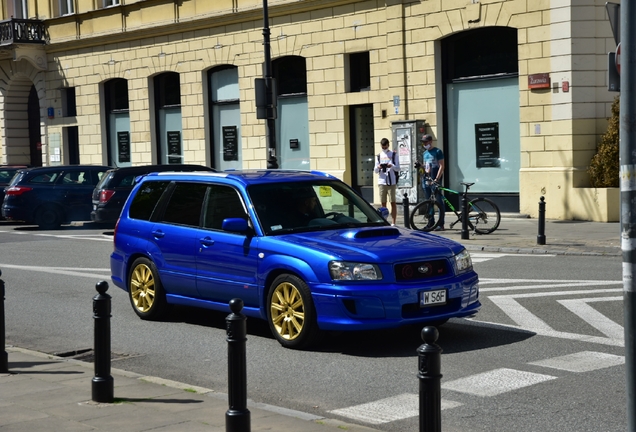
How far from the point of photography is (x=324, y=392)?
25.7 feet

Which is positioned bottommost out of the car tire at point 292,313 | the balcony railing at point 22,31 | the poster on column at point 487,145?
the car tire at point 292,313

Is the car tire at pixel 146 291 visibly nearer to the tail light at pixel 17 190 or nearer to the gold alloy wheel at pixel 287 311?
the gold alloy wheel at pixel 287 311

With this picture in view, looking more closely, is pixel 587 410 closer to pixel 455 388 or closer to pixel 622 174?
pixel 455 388

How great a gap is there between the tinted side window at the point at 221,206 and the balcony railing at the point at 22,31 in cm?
2957

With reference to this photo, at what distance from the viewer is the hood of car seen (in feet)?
29.8

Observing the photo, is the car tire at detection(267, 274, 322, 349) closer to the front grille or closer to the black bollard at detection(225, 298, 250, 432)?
the front grille

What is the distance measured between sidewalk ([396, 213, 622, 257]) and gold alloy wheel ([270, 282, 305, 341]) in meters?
8.44

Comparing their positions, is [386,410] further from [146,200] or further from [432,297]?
[146,200]

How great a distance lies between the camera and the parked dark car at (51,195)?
84.3ft

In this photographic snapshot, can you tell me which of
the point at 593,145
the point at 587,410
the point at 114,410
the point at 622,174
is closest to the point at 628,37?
the point at 622,174

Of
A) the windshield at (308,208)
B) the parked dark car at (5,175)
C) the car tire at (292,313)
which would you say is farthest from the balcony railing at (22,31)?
the car tire at (292,313)

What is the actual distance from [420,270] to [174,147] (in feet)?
82.8

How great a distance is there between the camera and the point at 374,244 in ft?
30.7

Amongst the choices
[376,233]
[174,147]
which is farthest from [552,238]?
[174,147]
